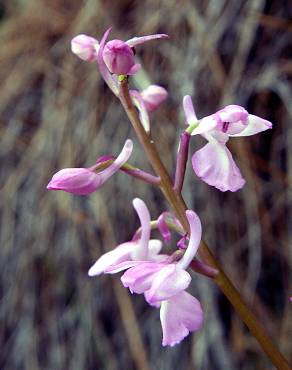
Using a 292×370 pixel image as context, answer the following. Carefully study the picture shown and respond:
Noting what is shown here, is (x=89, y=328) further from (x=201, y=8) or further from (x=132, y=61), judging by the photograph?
(x=132, y=61)

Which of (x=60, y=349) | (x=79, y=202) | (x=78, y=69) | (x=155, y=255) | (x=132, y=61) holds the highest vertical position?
(x=132, y=61)

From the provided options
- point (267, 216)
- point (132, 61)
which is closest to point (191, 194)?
point (267, 216)

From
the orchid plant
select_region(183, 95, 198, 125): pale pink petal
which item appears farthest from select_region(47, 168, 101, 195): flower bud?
select_region(183, 95, 198, 125): pale pink petal

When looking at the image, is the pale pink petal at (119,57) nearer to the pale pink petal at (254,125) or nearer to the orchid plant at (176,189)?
the orchid plant at (176,189)

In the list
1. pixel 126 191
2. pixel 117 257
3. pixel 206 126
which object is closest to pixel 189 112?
pixel 206 126

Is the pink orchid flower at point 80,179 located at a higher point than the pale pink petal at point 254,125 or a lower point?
higher

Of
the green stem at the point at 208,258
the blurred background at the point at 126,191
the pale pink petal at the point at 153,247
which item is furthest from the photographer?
the blurred background at the point at 126,191

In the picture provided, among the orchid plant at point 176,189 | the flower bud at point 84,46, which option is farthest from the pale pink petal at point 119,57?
the flower bud at point 84,46

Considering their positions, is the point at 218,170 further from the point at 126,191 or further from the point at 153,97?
the point at 126,191
